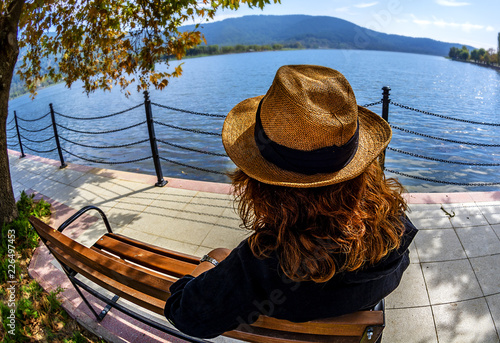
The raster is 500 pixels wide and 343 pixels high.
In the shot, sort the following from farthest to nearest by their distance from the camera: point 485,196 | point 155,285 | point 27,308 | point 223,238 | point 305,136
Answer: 1. point 485,196
2. point 223,238
3. point 27,308
4. point 155,285
5. point 305,136

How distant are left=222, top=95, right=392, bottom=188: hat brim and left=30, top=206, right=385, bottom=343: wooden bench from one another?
0.59 meters

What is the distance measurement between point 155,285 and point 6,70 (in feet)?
12.2

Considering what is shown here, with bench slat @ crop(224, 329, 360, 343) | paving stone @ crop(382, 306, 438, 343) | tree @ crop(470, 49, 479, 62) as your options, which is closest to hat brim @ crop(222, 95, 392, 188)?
bench slat @ crop(224, 329, 360, 343)

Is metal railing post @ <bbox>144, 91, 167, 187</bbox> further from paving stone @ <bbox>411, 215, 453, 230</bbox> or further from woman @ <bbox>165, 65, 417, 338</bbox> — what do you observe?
woman @ <bbox>165, 65, 417, 338</bbox>

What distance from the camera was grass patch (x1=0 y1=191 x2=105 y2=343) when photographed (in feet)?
8.00

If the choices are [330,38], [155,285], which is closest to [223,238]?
[155,285]

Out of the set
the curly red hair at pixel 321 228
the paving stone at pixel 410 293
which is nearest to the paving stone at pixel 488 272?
the paving stone at pixel 410 293

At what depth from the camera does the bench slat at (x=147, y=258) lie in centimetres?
208

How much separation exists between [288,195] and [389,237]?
0.46 metres

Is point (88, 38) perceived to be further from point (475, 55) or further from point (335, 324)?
point (475, 55)

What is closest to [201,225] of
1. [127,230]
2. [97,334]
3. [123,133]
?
[127,230]

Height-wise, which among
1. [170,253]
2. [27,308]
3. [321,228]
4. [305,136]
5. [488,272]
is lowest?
[27,308]

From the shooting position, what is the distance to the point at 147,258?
7.25ft

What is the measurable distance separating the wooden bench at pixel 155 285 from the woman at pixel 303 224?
0.24 ft
